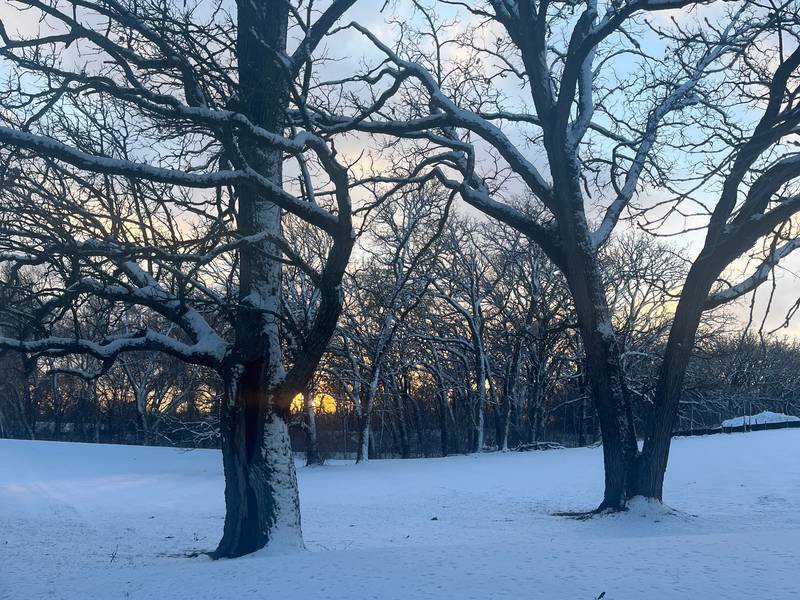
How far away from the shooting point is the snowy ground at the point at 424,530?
513 cm

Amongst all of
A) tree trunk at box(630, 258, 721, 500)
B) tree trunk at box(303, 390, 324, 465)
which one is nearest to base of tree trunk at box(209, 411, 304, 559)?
tree trunk at box(630, 258, 721, 500)

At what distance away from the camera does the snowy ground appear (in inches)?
202

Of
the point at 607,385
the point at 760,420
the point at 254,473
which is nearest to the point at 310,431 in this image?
the point at 607,385

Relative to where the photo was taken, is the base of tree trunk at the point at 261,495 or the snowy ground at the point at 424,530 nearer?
the snowy ground at the point at 424,530

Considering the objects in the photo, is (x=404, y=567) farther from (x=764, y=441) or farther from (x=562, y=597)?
(x=764, y=441)

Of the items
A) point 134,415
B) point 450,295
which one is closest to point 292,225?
point 450,295

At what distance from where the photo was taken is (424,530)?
12562mm

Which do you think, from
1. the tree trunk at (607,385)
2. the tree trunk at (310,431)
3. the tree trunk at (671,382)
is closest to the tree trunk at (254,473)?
the tree trunk at (607,385)

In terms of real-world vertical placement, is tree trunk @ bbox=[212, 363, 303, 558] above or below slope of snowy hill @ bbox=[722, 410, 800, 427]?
below

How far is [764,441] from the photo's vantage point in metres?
A: 24.1

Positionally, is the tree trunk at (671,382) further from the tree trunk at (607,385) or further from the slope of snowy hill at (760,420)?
the slope of snowy hill at (760,420)

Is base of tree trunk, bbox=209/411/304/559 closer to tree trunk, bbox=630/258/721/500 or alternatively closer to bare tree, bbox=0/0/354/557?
bare tree, bbox=0/0/354/557

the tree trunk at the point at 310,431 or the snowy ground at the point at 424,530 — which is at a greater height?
the tree trunk at the point at 310,431

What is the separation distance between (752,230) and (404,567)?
7.26 metres
